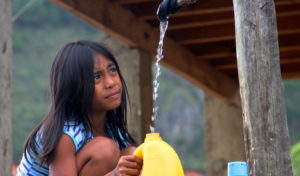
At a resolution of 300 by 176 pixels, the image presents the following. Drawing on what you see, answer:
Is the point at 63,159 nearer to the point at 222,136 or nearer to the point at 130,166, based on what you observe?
the point at 130,166

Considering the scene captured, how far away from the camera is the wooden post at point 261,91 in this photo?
121cm

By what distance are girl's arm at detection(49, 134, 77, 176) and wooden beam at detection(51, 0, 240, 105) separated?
1027mm

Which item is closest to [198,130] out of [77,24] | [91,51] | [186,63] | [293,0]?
[77,24]

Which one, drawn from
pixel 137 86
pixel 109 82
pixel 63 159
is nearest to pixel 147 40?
pixel 137 86

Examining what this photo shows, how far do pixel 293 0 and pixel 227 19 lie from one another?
557mm

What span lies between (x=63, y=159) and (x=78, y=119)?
262mm

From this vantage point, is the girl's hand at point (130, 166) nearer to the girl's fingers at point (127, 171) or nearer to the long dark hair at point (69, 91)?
the girl's fingers at point (127, 171)

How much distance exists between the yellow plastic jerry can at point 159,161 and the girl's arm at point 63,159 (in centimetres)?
32

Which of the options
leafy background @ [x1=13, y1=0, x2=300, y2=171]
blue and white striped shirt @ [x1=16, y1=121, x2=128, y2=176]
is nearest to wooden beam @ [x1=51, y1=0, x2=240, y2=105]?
blue and white striped shirt @ [x1=16, y1=121, x2=128, y2=176]

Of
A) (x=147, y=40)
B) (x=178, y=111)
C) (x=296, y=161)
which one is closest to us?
(x=147, y=40)

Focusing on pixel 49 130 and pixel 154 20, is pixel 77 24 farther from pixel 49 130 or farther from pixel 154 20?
pixel 49 130

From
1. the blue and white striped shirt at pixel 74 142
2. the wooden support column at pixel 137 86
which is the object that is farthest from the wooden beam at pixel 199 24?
the blue and white striped shirt at pixel 74 142

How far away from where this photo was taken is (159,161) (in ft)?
4.17

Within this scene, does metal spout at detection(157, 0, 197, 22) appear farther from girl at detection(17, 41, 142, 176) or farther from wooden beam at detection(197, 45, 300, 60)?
wooden beam at detection(197, 45, 300, 60)
